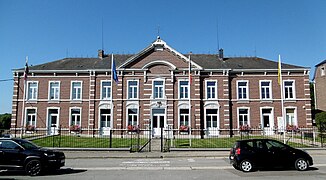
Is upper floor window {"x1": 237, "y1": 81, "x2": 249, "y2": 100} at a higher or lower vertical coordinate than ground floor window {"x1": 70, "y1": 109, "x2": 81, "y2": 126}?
higher

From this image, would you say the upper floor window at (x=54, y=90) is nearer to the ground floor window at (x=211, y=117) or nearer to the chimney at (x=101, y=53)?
the chimney at (x=101, y=53)

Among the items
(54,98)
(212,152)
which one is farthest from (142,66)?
(212,152)

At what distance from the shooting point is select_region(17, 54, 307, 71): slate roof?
34062mm

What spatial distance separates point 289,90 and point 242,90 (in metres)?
5.70

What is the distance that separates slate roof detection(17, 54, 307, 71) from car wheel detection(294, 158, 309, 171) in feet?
72.1

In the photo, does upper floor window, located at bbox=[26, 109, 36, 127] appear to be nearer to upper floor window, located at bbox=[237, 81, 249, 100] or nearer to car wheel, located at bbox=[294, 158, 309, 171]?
upper floor window, located at bbox=[237, 81, 249, 100]

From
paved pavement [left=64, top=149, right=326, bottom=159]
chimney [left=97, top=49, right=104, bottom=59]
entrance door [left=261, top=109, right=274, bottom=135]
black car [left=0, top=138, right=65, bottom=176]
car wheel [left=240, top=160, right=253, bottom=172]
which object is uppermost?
chimney [left=97, top=49, right=104, bottom=59]

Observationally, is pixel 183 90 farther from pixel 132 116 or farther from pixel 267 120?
pixel 267 120

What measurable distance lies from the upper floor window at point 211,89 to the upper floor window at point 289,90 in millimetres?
8617

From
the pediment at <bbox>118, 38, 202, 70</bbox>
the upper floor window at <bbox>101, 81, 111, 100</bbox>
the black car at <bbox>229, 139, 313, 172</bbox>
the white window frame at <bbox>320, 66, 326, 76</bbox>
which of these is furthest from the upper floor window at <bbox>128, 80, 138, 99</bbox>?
the white window frame at <bbox>320, 66, 326, 76</bbox>

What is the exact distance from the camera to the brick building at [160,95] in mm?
32219

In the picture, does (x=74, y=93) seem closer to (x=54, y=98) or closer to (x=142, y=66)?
(x=54, y=98)

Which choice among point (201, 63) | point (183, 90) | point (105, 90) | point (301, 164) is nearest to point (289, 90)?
point (201, 63)

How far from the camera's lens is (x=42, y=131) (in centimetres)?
3262
